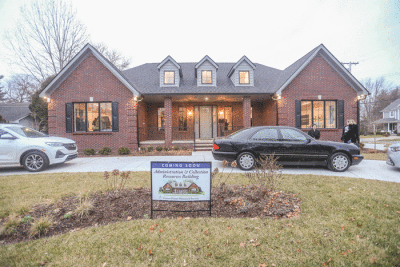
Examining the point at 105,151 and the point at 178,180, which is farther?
the point at 105,151

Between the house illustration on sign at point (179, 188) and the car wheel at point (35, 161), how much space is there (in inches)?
231

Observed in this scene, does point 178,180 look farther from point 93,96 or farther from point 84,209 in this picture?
point 93,96

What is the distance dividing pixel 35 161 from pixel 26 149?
481 mm

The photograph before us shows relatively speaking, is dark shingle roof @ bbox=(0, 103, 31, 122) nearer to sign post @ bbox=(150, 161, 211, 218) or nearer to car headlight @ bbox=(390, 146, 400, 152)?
sign post @ bbox=(150, 161, 211, 218)

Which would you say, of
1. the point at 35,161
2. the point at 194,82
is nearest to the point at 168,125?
the point at 194,82

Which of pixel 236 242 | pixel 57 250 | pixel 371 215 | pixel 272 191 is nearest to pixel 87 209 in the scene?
pixel 57 250

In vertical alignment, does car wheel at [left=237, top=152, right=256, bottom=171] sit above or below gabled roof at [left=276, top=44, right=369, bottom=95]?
below

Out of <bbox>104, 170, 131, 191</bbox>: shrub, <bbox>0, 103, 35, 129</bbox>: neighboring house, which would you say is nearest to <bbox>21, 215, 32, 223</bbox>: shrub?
<bbox>104, 170, 131, 191</bbox>: shrub

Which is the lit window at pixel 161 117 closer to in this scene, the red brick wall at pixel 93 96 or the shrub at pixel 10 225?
the red brick wall at pixel 93 96

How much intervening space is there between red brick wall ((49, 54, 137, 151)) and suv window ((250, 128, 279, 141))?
7.69 meters

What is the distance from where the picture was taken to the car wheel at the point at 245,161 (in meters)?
6.11

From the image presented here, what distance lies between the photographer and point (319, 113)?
1188 cm

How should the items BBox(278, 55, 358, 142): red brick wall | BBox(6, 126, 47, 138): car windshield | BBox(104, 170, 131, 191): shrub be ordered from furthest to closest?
BBox(278, 55, 358, 142): red brick wall, BBox(6, 126, 47, 138): car windshield, BBox(104, 170, 131, 191): shrub

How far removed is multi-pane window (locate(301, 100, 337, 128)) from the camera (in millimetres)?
11789
